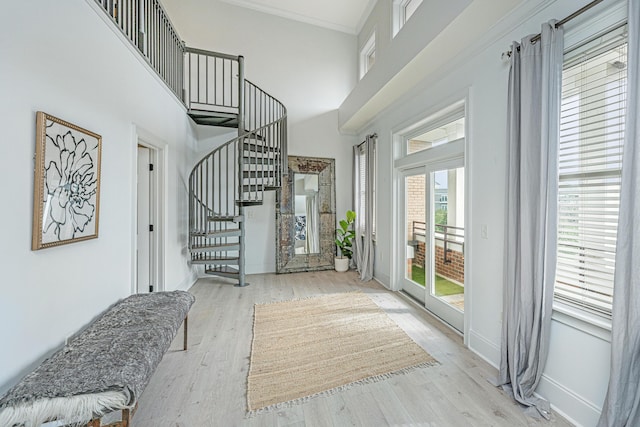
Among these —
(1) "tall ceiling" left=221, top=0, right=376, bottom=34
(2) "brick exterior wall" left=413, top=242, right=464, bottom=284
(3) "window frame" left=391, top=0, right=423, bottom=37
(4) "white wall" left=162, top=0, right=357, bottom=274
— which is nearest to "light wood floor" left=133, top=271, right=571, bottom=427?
(2) "brick exterior wall" left=413, top=242, right=464, bottom=284

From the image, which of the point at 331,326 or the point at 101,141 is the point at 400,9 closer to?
the point at 101,141

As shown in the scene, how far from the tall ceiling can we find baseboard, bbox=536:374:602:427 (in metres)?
5.71

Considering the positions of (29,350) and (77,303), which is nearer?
(29,350)

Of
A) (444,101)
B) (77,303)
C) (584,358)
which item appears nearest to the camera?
(584,358)

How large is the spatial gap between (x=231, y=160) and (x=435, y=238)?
370cm

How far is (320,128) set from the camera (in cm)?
525

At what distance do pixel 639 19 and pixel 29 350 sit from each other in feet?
11.6

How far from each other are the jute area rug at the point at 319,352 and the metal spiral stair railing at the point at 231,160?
1444 millimetres

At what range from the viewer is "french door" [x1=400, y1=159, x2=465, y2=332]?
2787 mm

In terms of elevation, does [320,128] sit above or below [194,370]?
above

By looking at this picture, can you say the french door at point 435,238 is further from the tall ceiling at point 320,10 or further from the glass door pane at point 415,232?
the tall ceiling at point 320,10

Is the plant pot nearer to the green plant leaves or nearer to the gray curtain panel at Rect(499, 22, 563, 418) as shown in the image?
the green plant leaves

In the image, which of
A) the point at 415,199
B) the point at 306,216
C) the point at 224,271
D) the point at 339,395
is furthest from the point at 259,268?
the point at 339,395

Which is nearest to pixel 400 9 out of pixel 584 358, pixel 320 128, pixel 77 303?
pixel 320 128
